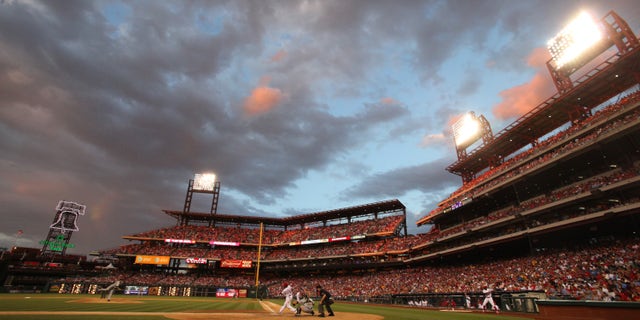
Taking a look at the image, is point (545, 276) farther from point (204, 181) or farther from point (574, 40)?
point (204, 181)

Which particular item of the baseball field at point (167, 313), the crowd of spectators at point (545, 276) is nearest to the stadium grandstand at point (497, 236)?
the crowd of spectators at point (545, 276)

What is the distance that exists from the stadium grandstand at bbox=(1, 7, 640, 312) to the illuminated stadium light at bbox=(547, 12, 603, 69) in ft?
3.55

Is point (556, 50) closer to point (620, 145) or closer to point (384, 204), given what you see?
point (620, 145)

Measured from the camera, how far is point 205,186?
228 feet

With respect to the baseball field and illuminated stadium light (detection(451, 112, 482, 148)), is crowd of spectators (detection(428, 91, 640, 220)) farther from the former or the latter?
the baseball field

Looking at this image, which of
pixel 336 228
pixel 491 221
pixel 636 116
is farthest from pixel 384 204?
pixel 636 116

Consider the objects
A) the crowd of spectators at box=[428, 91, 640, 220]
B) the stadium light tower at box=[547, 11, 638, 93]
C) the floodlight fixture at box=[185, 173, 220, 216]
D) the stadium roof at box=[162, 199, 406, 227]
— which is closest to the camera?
the crowd of spectators at box=[428, 91, 640, 220]

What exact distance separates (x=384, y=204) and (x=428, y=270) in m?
16.7

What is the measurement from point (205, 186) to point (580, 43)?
6933 centimetres

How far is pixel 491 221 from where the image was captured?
1248 inches

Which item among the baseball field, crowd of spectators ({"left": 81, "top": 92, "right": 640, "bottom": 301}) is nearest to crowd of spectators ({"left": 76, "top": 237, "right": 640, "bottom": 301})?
crowd of spectators ({"left": 81, "top": 92, "right": 640, "bottom": 301})

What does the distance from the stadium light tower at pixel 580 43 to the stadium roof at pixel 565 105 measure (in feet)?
6.97

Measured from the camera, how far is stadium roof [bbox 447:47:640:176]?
2634cm

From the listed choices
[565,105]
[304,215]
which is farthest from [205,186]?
[565,105]
